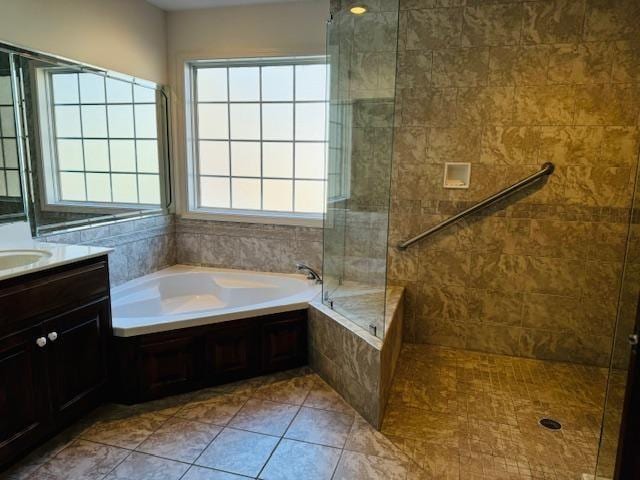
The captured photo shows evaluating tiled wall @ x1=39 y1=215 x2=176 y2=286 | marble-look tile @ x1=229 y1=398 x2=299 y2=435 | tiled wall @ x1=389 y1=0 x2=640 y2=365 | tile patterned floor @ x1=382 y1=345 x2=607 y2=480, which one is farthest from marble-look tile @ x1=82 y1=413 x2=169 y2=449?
tiled wall @ x1=389 y1=0 x2=640 y2=365

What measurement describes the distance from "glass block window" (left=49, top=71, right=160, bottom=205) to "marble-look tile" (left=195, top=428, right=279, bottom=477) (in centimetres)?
175

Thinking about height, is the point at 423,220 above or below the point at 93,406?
above

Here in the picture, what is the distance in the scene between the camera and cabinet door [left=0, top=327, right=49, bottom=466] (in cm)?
180

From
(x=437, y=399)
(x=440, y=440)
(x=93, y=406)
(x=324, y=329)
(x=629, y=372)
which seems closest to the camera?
(x=629, y=372)

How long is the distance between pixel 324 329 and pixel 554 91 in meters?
2.08

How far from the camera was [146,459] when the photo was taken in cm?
200

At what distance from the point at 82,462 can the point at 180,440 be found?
415 millimetres

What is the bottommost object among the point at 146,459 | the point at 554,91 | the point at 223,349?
the point at 146,459

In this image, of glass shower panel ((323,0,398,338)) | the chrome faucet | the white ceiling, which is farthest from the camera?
the chrome faucet

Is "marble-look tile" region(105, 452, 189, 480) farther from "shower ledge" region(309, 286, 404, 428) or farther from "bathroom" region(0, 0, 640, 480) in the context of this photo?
"shower ledge" region(309, 286, 404, 428)

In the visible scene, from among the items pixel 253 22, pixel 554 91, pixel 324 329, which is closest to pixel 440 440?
pixel 324 329

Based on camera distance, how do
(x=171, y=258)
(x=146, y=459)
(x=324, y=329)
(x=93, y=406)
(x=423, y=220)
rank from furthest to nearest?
1. (x=171, y=258)
2. (x=423, y=220)
3. (x=324, y=329)
4. (x=93, y=406)
5. (x=146, y=459)

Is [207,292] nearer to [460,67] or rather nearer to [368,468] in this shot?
[368,468]

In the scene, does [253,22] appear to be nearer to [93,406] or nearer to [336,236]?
[336,236]
